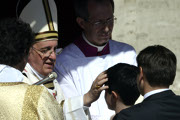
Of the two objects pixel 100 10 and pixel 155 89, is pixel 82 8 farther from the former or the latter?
pixel 155 89

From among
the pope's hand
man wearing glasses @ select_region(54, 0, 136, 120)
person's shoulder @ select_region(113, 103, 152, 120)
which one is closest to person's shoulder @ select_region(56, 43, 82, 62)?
man wearing glasses @ select_region(54, 0, 136, 120)

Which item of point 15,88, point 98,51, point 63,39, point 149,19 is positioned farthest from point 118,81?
point 149,19

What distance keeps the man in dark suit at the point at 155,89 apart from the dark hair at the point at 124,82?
0.89ft

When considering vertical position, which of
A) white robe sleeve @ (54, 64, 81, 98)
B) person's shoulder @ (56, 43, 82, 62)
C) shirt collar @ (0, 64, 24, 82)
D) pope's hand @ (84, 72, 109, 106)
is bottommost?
white robe sleeve @ (54, 64, 81, 98)

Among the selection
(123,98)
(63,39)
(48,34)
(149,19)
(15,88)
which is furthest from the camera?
(149,19)

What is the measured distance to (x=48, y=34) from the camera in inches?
144

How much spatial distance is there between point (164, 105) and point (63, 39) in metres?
2.35

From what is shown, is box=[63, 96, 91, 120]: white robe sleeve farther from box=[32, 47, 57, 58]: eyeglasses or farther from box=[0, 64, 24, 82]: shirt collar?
box=[0, 64, 24, 82]: shirt collar

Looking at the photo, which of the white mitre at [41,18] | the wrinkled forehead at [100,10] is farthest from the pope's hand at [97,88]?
the wrinkled forehead at [100,10]

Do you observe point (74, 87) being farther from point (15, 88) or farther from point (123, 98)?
point (15, 88)

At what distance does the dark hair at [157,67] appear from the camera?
2.68m

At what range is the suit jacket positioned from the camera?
2.59 m

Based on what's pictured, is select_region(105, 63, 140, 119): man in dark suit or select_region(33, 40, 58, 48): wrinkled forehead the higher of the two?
select_region(33, 40, 58, 48): wrinkled forehead

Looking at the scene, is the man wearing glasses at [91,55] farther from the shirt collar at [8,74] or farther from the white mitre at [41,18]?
the shirt collar at [8,74]
